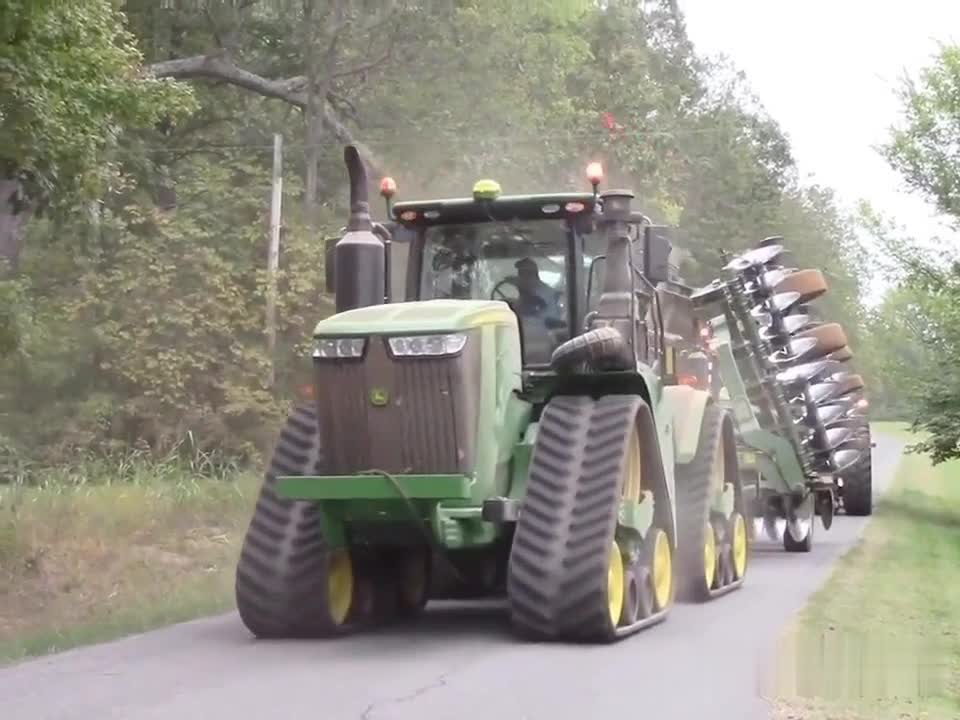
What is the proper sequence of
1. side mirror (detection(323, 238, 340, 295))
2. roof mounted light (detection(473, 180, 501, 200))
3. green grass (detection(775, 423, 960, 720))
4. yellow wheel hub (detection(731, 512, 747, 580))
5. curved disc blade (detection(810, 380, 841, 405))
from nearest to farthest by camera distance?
1. green grass (detection(775, 423, 960, 720))
2. roof mounted light (detection(473, 180, 501, 200))
3. side mirror (detection(323, 238, 340, 295))
4. yellow wheel hub (detection(731, 512, 747, 580))
5. curved disc blade (detection(810, 380, 841, 405))

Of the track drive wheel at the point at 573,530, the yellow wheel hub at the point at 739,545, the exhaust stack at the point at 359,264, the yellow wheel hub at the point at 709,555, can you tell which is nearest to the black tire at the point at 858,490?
the yellow wheel hub at the point at 739,545

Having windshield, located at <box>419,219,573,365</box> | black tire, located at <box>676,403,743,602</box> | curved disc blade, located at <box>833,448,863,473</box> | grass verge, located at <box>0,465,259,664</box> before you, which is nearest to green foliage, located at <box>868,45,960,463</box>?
curved disc blade, located at <box>833,448,863,473</box>

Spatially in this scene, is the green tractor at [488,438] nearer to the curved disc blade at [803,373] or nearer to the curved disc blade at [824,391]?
the curved disc blade at [803,373]

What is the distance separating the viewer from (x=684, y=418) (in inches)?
468

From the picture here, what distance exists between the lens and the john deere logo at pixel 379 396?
933cm

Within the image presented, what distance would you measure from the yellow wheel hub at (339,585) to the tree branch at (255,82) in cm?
1557

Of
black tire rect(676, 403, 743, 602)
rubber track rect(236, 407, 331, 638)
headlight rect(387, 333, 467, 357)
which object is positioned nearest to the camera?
headlight rect(387, 333, 467, 357)

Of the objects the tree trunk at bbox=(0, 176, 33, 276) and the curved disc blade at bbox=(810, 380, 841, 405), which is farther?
the tree trunk at bbox=(0, 176, 33, 276)

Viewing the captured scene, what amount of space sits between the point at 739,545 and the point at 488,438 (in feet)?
13.9

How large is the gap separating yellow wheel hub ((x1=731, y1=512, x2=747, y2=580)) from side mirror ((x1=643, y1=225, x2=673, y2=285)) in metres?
2.92

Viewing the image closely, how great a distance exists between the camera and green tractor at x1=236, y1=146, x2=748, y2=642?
926 cm

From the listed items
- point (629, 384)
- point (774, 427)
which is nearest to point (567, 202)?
point (629, 384)

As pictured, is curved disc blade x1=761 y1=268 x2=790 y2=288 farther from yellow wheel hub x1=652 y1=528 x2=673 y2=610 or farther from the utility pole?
the utility pole

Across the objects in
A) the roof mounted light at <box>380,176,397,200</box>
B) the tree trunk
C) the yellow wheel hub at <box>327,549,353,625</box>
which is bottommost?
the yellow wheel hub at <box>327,549,353,625</box>
